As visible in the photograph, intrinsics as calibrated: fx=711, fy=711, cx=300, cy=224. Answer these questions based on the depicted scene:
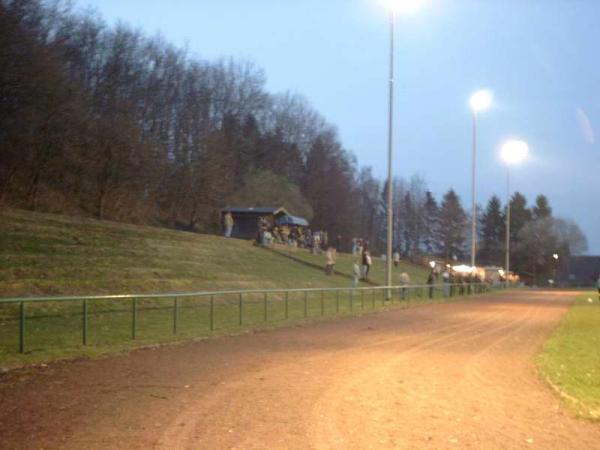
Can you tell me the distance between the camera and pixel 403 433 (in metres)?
7.45

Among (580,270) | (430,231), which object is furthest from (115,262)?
(580,270)

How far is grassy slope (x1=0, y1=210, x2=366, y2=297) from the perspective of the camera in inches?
858

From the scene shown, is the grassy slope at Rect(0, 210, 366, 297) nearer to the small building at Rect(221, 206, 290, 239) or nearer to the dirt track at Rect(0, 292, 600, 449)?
the dirt track at Rect(0, 292, 600, 449)

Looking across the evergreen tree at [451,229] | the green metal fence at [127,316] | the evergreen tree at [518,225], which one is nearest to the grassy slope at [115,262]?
the green metal fence at [127,316]

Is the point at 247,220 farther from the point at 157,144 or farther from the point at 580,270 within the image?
the point at 580,270

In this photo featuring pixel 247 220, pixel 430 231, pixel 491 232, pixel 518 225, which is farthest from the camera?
pixel 491 232

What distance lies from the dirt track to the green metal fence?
183 centimetres

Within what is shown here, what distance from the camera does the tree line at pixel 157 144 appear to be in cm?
3447

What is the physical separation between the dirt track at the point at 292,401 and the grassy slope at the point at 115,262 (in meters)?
8.21

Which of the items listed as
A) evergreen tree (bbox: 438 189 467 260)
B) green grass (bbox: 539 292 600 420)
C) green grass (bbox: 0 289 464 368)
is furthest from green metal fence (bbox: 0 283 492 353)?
evergreen tree (bbox: 438 189 467 260)

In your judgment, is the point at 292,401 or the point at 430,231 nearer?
the point at 292,401

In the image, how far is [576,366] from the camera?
12703mm

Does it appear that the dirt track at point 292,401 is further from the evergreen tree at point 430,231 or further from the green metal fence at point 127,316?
the evergreen tree at point 430,231

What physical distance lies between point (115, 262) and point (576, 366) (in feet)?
59.0
